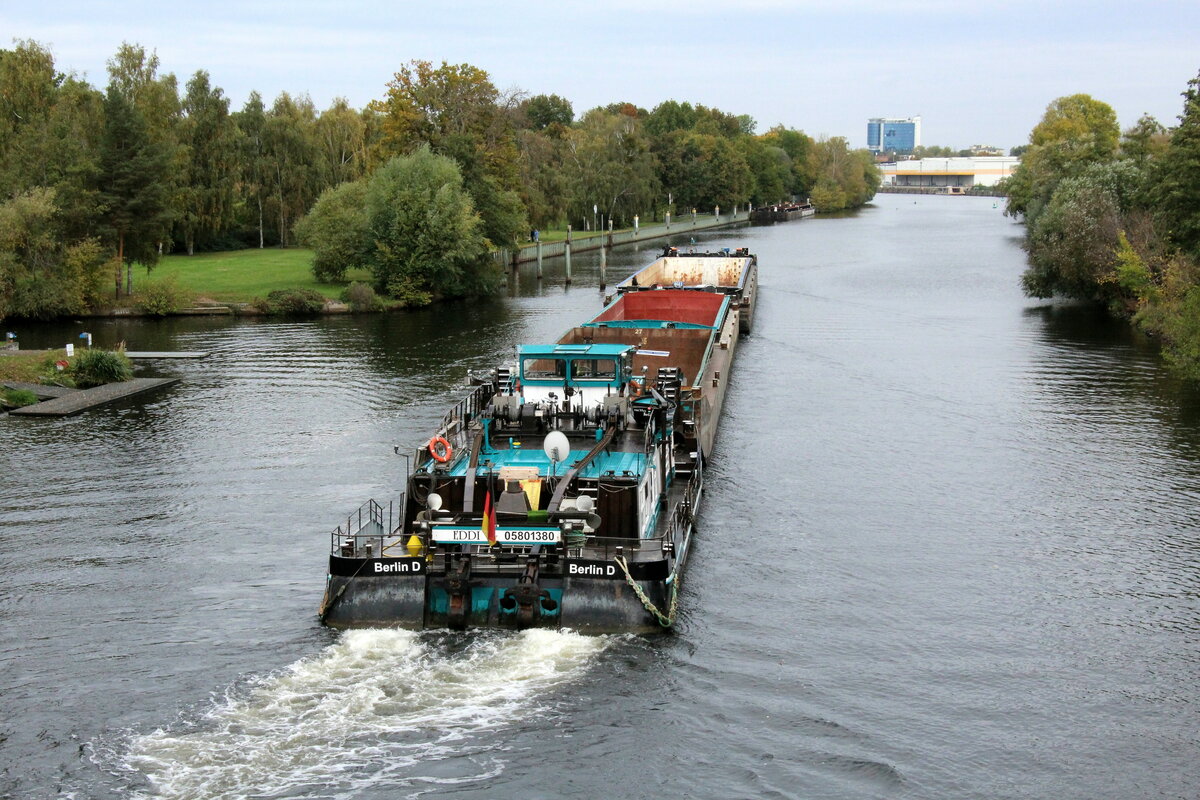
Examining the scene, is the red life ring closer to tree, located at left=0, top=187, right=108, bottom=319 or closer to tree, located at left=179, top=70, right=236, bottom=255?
tree, located at left=0, top=187, right=108, bottom=319

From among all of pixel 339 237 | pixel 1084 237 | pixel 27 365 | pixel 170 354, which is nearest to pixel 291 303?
pixel 339 237

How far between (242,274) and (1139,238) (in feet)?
180

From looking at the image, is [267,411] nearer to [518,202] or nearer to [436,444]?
[436,444]

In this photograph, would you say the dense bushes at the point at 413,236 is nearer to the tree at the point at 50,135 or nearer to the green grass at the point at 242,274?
the green grass at the point at 242,274

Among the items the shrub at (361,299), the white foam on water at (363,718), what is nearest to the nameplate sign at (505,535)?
the white foam on water at (363,718)

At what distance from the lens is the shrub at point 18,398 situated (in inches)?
1667

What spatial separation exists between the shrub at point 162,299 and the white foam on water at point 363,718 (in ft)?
167

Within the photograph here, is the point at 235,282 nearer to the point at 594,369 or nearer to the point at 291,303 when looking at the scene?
the point at 291,303

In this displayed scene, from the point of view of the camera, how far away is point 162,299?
6825 cm

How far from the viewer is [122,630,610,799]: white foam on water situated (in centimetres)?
1742

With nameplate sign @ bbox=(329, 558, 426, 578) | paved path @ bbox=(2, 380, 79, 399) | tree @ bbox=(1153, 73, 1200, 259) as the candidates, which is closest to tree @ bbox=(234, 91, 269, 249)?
paved path @ bbox=(2, 380, 79, 399)

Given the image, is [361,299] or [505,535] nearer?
[505,535]

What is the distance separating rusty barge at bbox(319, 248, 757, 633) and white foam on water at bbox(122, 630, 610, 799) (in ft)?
2.13

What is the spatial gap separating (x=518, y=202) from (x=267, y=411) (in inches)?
1745
